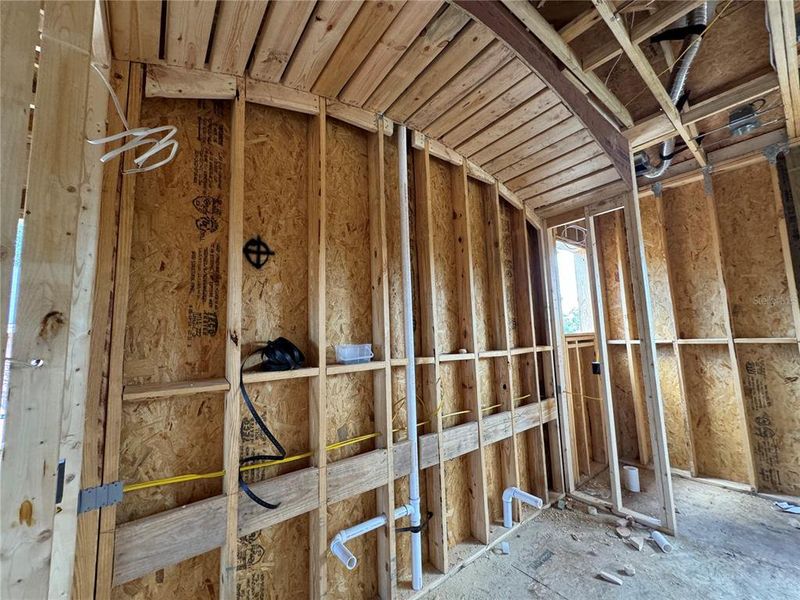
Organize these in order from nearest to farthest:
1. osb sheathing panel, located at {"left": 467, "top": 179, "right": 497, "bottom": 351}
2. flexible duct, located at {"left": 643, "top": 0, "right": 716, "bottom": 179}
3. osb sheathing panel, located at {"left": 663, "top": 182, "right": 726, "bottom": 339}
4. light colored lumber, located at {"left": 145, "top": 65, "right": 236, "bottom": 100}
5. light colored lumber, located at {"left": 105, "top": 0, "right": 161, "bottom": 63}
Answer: light colored lumber, located at {"left": 105, "top": 0, "right": 161, "bottom": 63}, light colored lumber, located at {"left": 145, "top": 65, "right": 236, "bottom": 100}, flexible duct, located at {"left": 643, "top": 0, "right": 716, "bottom": 179}, osb sheathing panel, located at {"left": 467, "top": 179, "right": 497, "bottom": 351}, osb sheathing panel, located at {"left": 663, "top": 182, "right": 726, "bottom": 339}

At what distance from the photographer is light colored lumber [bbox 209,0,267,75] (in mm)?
1299

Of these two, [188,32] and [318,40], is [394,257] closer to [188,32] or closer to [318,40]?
[318,40]

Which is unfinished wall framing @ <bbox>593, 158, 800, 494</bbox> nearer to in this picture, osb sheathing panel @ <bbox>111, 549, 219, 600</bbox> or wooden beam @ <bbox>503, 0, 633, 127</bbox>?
wooden beam @ <bbox>503, 0, 633, 127</bbox>

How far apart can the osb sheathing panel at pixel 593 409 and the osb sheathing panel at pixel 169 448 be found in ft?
12.6

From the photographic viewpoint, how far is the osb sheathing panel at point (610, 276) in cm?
420

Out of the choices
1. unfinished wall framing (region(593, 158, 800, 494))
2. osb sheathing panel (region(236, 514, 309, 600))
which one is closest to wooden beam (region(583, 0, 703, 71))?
unfinished wall framing (region(593, 158, 800, 494))

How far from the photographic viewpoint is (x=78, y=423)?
1.11m

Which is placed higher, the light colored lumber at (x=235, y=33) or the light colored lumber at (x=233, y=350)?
the light colored lumber at (x=235, y=33)

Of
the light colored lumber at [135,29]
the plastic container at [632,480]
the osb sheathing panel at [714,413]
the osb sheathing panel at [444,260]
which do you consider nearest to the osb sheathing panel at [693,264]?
the osb sheathing panel at [714,413]

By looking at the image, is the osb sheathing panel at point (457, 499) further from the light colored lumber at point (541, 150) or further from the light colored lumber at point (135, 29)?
the light colored lumber at point (135, 29)

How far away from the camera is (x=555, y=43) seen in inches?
74.7

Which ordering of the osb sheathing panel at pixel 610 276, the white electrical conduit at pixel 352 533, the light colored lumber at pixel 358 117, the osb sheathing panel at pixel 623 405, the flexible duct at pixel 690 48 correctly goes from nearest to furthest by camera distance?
1. the white electrical conduit at pixel 352 533
2. the light colored lumber at pixel 358 117
3. the flexible duct at pixel 690 48
4. the osb sheathing panel at pixel 623 405
5. the osb sheathing panel at pixel 610 276

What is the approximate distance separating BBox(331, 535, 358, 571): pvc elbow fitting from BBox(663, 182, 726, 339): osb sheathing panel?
413 cm

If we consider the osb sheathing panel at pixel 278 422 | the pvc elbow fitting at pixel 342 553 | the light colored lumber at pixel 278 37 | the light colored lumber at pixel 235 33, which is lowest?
the pvc elbow fitting at pixel 342 553
